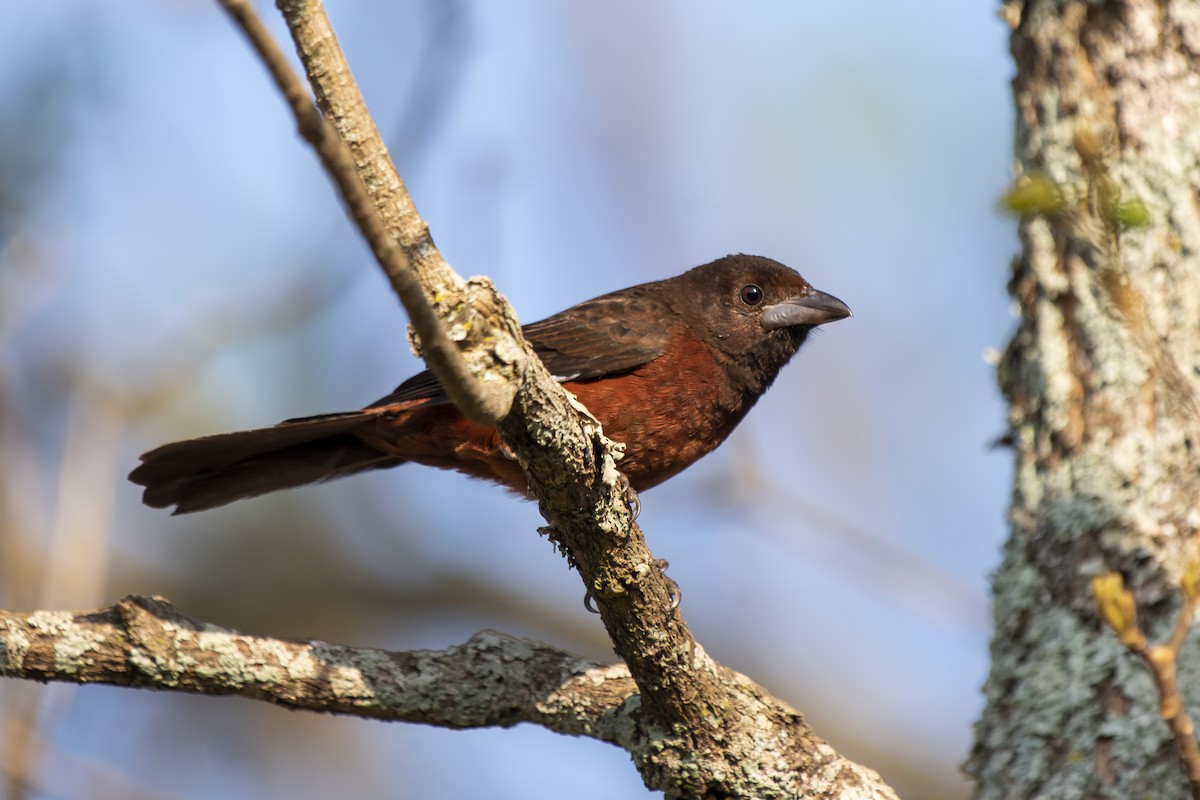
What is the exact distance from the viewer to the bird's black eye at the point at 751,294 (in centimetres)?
527

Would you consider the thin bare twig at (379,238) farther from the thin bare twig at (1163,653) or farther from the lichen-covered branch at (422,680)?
the lichen-covered branch at (422,680)

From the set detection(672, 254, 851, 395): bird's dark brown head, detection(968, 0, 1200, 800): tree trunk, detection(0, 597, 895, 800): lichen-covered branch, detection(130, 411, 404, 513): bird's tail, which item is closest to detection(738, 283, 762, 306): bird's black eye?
detection(672, 254, 851, 395): bird's dark brown head

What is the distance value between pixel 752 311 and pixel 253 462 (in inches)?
84.9

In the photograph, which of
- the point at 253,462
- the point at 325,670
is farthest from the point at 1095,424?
the point at 253,462

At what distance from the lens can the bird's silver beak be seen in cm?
516

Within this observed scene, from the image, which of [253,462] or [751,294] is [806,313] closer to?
[751,294]

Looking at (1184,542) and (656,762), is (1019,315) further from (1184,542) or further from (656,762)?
(656,762)

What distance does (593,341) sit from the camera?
188 inches

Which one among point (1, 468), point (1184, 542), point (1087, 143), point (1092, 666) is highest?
point (1, 468)

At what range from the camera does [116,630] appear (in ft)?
10.8

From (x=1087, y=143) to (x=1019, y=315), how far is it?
2553 mm

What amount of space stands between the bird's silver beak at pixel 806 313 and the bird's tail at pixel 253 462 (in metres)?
1.67

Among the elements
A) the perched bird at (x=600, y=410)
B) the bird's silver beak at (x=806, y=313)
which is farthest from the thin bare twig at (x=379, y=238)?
the bird's silver beak at (x=806, y=313)

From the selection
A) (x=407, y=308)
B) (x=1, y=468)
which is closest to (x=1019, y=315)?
(x=407, y=308)
